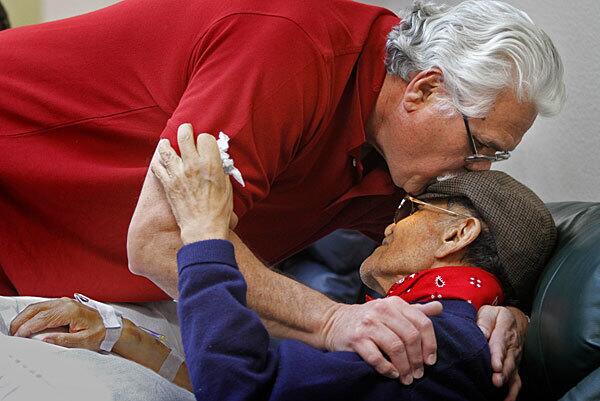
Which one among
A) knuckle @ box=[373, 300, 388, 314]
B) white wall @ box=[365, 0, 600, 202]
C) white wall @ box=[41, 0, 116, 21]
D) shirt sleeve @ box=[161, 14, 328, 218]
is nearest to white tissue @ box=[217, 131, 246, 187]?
shirt sleeve @ box=[161, 14, 328, 218]

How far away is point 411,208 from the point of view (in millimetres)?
1948

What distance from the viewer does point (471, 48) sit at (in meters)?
1.80

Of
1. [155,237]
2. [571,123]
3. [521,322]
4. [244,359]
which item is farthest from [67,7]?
[244,359]

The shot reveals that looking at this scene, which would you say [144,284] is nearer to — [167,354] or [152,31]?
[167,354]

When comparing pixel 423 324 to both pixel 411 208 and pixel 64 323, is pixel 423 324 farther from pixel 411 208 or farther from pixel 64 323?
pixel 64 323

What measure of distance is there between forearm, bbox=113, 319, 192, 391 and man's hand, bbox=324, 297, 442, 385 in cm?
51

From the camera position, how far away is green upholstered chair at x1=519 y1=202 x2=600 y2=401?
1.54m

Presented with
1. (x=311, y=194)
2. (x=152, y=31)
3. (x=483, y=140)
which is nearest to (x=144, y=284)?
(x=311, y=194)

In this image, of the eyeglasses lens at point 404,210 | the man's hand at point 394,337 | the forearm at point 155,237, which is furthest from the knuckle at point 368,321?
the eyeglasses lens at point 404,210

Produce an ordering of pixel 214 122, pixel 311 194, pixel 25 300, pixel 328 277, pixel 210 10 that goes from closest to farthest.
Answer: pixel 214 122, pixel 210 10, pixel 25 300, pixel 311 194, pixel 328 277

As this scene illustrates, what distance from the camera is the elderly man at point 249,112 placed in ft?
5.31

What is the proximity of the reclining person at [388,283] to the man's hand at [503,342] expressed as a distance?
0.02 meters

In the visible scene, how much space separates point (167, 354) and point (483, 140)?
0.81m

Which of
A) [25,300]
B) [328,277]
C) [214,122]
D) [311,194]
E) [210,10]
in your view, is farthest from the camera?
[328,277]
